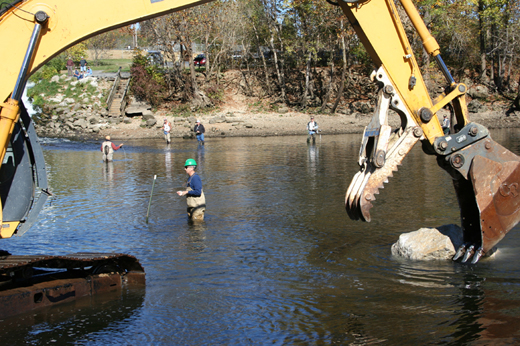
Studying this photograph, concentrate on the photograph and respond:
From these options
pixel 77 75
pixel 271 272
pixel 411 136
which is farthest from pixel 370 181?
pixel 77 75

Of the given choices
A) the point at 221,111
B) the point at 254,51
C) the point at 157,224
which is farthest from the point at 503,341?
the point at 254,51

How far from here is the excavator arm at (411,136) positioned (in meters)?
7.86

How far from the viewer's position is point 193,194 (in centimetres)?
1188

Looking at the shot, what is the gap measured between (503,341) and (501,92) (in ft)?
150

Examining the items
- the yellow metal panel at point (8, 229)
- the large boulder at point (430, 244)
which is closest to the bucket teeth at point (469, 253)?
the large boulder at point (430, 244)

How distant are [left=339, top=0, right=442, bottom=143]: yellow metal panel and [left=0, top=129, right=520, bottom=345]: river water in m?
2.69

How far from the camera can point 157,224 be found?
1202 cm

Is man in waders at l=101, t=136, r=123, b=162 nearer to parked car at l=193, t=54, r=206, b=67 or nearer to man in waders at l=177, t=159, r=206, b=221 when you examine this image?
man in waders at l=177, t=159, r=206, b=221

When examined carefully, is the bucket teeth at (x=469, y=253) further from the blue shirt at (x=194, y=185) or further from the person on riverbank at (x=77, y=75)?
the person on riverbank at (x=77, y=75)

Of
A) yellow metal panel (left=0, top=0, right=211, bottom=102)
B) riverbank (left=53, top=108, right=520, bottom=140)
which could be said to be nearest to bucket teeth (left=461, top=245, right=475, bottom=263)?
yellow metal panel (left=0, top=0, right=211, bottom=102)

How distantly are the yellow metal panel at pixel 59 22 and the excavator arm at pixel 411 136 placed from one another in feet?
10.4

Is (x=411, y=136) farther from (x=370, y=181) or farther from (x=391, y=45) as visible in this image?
(x=391, y=45)

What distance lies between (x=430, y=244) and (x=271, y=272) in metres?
2.86

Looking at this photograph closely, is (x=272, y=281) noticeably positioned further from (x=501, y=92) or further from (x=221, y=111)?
(x=501, y=92)
